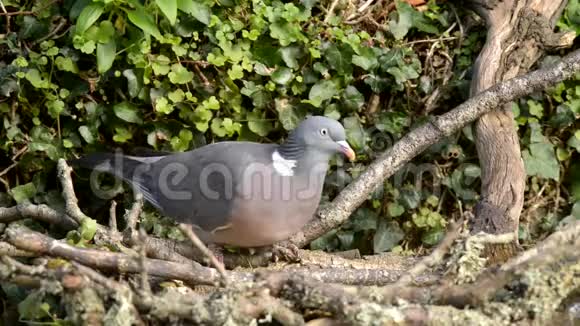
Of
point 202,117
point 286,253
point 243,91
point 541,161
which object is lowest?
point 286,253

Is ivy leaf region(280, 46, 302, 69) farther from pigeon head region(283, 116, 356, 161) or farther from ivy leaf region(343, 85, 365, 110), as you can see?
pigeon head region(283, 116, 356, 161)

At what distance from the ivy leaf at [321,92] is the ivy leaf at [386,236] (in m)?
0.56

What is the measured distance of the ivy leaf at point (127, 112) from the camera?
10.5 feet

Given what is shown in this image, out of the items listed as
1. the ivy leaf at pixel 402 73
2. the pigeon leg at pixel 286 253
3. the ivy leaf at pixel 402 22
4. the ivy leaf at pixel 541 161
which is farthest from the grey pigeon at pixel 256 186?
the ivy leaf at pixel 541 161

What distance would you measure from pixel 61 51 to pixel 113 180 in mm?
531

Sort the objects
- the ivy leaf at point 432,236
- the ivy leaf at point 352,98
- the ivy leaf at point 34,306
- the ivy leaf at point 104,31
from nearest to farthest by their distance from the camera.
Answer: the ivy leaf at point 34,306
the ivy leaf at point 104,31
the ivy leaf at point 352,98
the ivy leaf at point 432,236

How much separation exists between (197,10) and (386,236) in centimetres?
115

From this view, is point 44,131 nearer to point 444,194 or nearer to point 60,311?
point 60,311

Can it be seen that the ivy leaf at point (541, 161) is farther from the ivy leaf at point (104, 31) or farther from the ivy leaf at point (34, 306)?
the ivy leaf at point (34, 306)

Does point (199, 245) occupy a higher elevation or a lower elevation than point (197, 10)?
lower

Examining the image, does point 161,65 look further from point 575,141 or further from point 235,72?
point 575,141

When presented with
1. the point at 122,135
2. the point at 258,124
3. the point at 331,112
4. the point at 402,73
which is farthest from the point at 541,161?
the point at 122,135

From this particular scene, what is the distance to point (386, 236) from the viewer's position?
135 inches

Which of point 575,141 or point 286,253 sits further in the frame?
point 575,141
